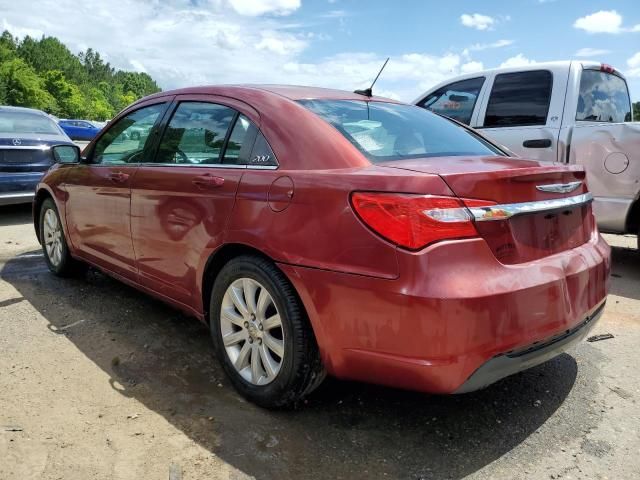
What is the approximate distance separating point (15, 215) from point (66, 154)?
450 cm

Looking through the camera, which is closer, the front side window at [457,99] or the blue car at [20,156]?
the front side window at [457,99]

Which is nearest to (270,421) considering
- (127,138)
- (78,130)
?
(127,138)

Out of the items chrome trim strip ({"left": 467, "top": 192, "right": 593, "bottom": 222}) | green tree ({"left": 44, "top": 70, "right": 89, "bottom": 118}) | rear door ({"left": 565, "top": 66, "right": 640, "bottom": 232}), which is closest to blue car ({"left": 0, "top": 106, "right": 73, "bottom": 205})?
rear door ({"left": 565, "top": 66, "right": 640, "bottom": 232})

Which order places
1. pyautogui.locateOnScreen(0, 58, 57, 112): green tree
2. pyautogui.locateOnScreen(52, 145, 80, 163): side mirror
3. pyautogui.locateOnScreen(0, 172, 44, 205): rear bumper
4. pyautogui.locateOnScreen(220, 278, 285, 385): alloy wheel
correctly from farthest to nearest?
pyautogui.locateOnScreen(0, 58, 57, 112): green tree → pyautogui.locateOnScreen(0, 172, 44, 205): rear bumper → pyautogui.locateOnScreen(52, 145, 80, 163): side mirror → pyautogui.locateOnScreen(220, 278, 285, 385): alloy wheel

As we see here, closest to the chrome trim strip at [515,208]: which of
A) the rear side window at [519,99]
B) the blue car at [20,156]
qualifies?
the rear side window at [519,99]

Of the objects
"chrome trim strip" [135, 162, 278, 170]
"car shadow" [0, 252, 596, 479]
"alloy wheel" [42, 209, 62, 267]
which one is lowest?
"car shadow" [0, 252, 596, 479]

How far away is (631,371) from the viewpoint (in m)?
3.15

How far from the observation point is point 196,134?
10.5ft

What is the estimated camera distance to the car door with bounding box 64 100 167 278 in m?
3.62

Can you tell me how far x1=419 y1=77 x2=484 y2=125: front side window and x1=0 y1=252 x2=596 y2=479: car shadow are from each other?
3521 millimetres

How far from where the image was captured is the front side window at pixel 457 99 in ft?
19.8

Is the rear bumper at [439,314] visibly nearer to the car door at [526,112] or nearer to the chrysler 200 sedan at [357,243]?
the chrysler 200 sedan at [357,243]

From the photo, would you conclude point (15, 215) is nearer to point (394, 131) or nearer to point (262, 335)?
point (262, 335)

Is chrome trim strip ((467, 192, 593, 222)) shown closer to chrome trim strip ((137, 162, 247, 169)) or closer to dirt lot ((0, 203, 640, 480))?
dirt lot ((0, 203, 640, 480))
